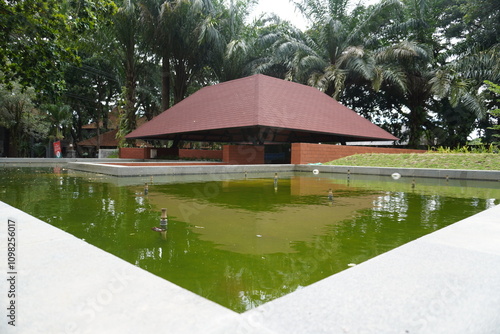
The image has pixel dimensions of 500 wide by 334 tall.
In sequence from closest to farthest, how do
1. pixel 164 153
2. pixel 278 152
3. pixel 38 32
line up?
pixel 38 32 < pixel 164 153 < pixel 278 152

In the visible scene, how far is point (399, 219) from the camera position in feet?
22.2

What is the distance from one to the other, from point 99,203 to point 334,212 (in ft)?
18.7

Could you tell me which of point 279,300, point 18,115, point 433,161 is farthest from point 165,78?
point 279,300

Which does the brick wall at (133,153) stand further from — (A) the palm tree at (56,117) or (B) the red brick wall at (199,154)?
(A) the palm tree at (56,117)

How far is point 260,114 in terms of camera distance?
853 inches

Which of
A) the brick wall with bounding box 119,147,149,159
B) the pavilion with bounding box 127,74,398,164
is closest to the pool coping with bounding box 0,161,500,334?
the pavilion with bounding box 127,74,398,164

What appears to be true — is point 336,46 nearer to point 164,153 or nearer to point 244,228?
point 164,153

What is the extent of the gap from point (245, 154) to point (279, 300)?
22631 mm

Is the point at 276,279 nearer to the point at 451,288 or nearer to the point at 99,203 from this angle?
the point at 451,288

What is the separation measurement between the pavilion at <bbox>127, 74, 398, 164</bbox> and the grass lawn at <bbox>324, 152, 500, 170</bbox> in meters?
3.31

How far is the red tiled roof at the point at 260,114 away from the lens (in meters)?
22.6

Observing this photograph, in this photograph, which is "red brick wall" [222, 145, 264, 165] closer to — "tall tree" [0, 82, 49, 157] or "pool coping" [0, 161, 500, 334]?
"tall tree" [0, 82, 49, 157]

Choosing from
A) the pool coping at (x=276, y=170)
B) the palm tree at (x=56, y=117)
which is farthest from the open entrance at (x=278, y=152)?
the palm tree at (x=56, y=117)

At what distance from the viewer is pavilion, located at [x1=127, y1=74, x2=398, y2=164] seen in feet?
74.3
